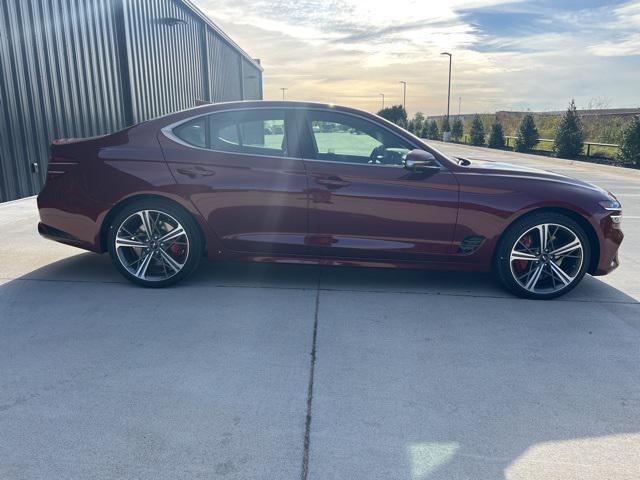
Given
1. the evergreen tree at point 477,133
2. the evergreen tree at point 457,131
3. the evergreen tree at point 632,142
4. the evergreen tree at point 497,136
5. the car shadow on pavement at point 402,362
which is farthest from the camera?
the evergreen tree at point 457,131

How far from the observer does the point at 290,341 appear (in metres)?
3.46

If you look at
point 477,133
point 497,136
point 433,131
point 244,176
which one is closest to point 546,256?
point 244,176

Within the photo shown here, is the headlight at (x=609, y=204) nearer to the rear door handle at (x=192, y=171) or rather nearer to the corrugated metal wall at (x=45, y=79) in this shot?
the rear door handle at (x=192, y=171)

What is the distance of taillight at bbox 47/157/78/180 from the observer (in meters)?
4.50

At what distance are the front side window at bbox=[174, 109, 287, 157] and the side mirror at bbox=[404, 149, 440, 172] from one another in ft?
3.44

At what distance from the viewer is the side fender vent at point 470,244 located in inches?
171

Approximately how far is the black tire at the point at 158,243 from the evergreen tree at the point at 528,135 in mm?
24618

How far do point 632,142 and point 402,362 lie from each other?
1785cm

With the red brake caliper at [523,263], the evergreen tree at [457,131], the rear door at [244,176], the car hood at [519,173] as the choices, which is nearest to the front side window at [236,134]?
the rear door at [244,176]

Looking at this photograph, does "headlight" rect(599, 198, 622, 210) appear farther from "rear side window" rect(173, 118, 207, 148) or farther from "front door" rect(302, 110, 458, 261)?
"rear side window" rect(173, 118, 207, 148)

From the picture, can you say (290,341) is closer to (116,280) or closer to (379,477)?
(379,477)

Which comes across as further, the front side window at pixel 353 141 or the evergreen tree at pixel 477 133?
the evergreen tree at pixel 477 133

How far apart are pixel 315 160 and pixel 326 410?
229 centimetres

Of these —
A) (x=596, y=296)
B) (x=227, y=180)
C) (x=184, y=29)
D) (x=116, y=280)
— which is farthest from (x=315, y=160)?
(x=184, y=29)
